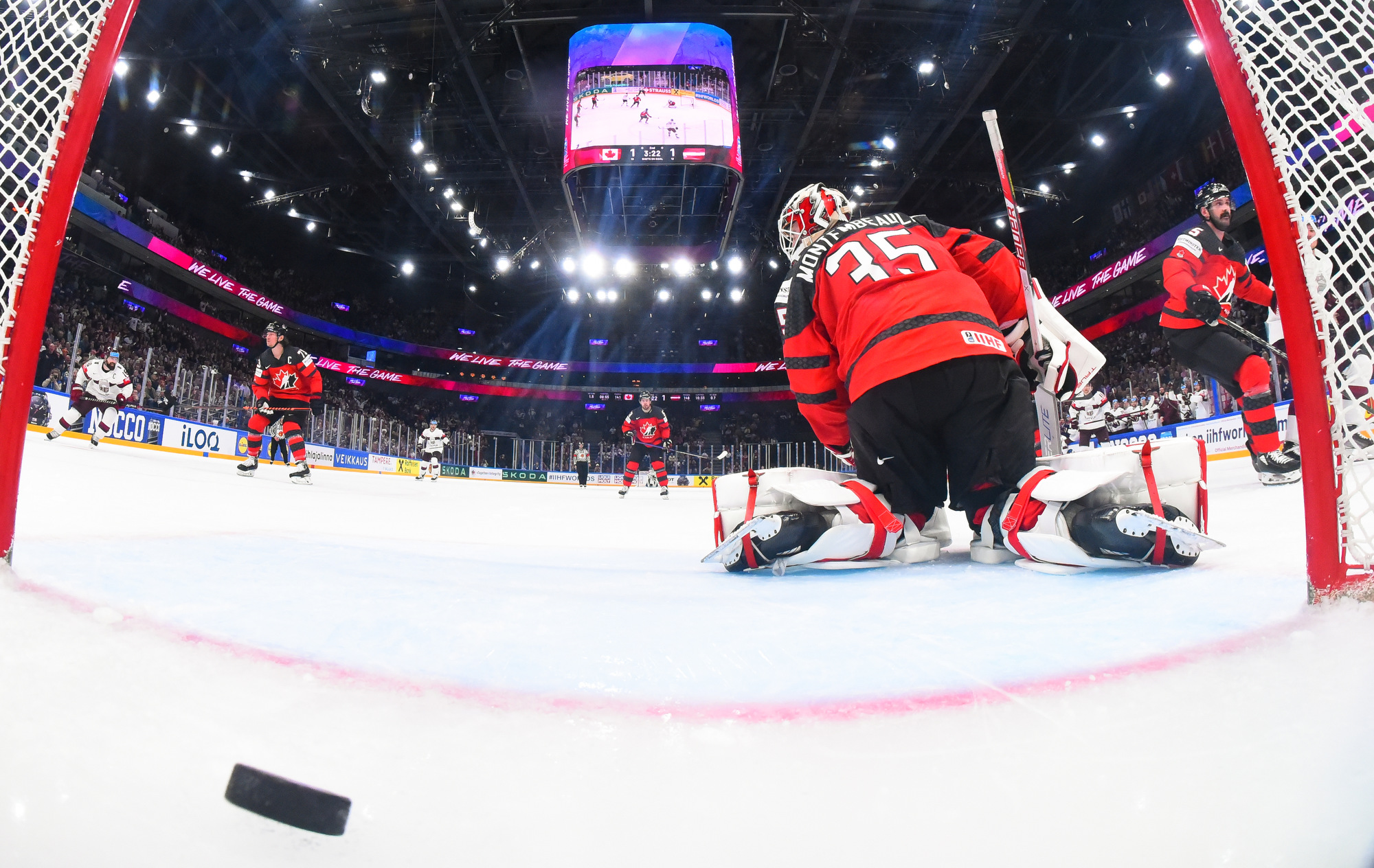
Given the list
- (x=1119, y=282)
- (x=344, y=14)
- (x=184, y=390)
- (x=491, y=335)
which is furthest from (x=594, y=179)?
(x=491, y=335)

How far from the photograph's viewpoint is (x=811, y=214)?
2494 millimetres

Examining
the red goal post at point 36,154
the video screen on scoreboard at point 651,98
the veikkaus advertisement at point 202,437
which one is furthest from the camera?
the veikkaus advertisement at point 202,437

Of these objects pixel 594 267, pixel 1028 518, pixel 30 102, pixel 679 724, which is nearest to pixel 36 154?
pixel 30 102

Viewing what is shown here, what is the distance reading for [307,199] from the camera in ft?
59.4

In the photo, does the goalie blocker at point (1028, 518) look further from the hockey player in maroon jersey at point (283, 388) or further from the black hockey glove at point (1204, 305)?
the hockey player in maroon jersey at point (283, 388)

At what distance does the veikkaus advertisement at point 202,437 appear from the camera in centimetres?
1155

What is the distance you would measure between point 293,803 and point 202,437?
49.0ft

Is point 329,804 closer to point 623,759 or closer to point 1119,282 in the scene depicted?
point 623,759

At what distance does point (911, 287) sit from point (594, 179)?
10.4 metres

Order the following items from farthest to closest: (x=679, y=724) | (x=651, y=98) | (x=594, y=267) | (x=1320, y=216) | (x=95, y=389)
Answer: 1. (x=594, y=267)
2. (x=651, y=98)
3. (x=95, y=389)
4. (x=1320, y=216)
5. (x=679, y=724)

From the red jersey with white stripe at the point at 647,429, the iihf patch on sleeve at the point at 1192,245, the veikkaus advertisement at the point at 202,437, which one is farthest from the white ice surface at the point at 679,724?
the veikkaus advertisement at the point at 202,437

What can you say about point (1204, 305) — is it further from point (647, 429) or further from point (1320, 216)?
point (647, 429)

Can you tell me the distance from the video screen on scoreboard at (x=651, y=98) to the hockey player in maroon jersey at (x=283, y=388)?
4684mm

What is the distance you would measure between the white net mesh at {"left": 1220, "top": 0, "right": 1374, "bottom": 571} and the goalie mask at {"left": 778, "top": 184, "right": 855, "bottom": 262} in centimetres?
131
